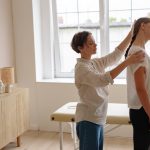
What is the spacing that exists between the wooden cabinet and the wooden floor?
0.23m

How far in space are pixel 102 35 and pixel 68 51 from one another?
1.72ft

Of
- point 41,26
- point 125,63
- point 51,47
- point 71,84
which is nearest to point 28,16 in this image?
point 41,26

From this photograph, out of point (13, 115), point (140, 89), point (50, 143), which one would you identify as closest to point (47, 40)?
point (13, 115)

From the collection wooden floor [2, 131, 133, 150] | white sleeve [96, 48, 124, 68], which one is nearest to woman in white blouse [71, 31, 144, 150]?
white sleeve [96, 48, 124, 68]

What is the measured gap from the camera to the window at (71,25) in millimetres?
3697

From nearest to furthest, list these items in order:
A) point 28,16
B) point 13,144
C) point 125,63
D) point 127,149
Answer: point 125,63, point 127,149, point 13,144, point 28,16

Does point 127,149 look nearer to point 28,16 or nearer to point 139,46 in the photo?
point 139,46

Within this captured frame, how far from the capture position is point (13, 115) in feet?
10.3

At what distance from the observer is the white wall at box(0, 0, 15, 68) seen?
3588 millimetres

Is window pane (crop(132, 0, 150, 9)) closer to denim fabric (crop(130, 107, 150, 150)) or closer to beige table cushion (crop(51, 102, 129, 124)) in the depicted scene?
Answer: beige table cushion (crop(51, 102, 129, 124))

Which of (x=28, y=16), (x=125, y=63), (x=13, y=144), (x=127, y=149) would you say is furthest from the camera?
(x=28, y=16)

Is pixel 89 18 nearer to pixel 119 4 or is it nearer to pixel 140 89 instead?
pixel 119 4

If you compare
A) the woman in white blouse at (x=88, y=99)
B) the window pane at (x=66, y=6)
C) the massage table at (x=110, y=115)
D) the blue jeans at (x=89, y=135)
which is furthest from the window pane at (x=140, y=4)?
the blue jeans at (x=89, y=135)

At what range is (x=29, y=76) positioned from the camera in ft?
12.6
